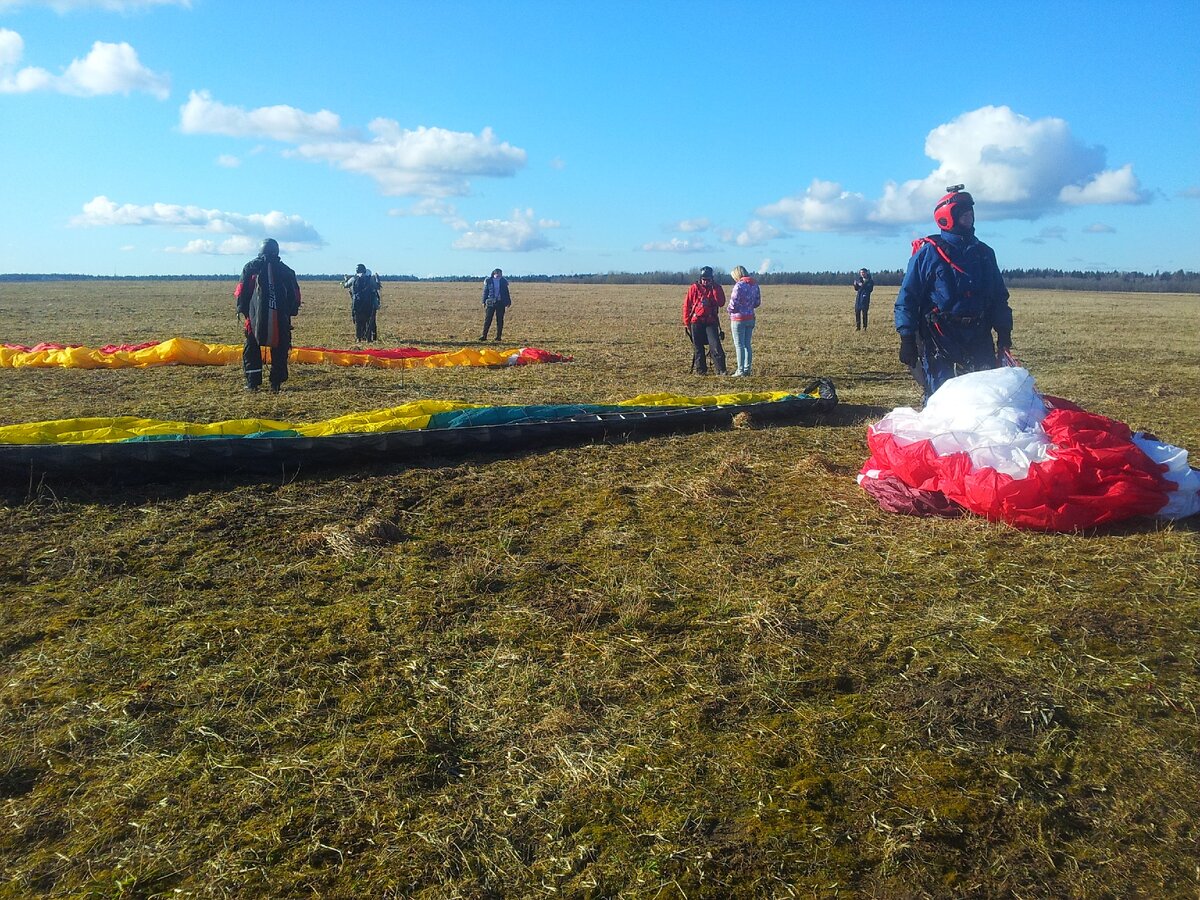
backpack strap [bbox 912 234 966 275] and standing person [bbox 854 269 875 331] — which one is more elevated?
standing person [bbox 854 269 875 331]

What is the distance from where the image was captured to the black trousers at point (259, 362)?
9.38 metres

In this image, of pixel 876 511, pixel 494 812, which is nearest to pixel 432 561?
pixel 494 812

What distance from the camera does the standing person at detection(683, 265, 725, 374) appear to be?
36.8ft

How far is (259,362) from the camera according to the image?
9445 millimetres

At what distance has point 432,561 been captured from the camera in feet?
13.9

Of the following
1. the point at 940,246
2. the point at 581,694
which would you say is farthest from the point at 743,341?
the point at 581,694

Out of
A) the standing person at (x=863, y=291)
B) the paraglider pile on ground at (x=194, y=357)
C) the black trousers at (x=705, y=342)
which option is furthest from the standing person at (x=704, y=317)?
the standing person at (x=863, y=291)

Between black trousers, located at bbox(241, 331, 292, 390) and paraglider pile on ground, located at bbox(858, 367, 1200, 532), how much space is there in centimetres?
699

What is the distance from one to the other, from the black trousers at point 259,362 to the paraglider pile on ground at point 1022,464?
6986 millimetres

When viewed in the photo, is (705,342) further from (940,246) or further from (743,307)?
(940,246)

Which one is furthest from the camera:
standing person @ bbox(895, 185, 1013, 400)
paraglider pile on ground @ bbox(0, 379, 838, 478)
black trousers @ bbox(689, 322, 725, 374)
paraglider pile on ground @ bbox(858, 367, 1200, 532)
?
black trousers @ bbox(689, 322, 725, 374)

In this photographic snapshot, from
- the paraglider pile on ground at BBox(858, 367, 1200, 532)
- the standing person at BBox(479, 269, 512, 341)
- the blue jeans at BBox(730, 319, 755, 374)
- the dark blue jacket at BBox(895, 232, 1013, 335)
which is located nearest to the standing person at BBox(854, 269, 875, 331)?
the standing person at BBox(479, 269, 512, 341)

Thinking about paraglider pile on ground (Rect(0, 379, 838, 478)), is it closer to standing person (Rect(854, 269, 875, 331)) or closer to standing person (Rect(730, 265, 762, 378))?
standing person (Rect(730, 265, 762, 378))

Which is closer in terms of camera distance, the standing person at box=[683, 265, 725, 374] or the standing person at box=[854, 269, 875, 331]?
the standing person at box=[683, 265, 725, 374]
